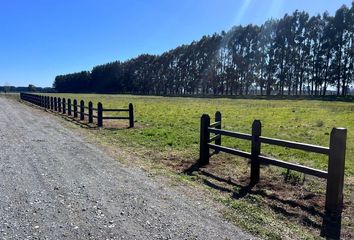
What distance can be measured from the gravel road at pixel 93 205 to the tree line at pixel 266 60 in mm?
67190

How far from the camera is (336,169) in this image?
5.45m

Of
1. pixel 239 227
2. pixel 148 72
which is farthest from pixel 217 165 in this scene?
pixel 148 72

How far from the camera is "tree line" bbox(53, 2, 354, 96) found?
6719cm

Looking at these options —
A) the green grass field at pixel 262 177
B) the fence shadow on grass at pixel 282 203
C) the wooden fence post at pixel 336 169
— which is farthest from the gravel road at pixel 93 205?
the wooden fence post at pixel 336 169

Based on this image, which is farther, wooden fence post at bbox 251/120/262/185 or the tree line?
the tree line

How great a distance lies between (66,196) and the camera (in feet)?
19.6

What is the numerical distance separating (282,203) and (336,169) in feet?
3.62

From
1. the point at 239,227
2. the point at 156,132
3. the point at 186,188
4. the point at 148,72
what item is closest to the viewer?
the point at 239,227

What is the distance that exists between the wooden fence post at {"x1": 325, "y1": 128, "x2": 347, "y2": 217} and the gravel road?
1799mm

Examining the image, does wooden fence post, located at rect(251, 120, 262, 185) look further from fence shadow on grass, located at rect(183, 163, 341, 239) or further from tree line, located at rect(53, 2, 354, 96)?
tree line, located at rect(53, 2, 354, 96)

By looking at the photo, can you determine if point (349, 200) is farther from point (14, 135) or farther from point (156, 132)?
point (14, 135)

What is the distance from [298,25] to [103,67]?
286ft

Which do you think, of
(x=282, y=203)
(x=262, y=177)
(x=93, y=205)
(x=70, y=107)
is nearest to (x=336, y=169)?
(x=282, y=203)

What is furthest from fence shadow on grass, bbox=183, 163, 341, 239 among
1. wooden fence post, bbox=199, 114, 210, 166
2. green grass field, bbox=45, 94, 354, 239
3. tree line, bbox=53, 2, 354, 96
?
tree line, bbox=53, 2, 354, 96
